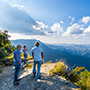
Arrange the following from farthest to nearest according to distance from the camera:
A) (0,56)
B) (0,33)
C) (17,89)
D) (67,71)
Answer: (0,33) → (0,56) → (67,71) → (17,89)

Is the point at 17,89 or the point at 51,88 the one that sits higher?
the point at 51,88

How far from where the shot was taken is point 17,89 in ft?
12.0

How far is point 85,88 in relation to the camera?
3.53 m

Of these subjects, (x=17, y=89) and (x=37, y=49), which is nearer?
(x=17, y=89)

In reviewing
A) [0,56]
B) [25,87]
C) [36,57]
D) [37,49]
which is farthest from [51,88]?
[0,56]

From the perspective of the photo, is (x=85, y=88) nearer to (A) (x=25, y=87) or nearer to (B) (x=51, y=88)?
(B) (x=51, y=88)

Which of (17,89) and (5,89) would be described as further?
(5,89)

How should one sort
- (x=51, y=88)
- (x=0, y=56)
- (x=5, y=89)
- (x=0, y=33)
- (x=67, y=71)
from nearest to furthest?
(x=51, y=88) → (x=5, y=89) → (x=67, y=71) → (x=0, y=56) → (x=0, y=33)

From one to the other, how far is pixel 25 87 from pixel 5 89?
1559 millimetres

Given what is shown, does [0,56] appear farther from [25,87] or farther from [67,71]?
[67,71]

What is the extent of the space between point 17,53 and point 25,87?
2.20m

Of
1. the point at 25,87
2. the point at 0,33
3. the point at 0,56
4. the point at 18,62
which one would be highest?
the point at 0,33

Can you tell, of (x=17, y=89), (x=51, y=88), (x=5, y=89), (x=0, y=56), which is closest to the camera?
(x=51, y=88)

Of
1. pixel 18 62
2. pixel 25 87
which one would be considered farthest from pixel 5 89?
pixel 18 62
